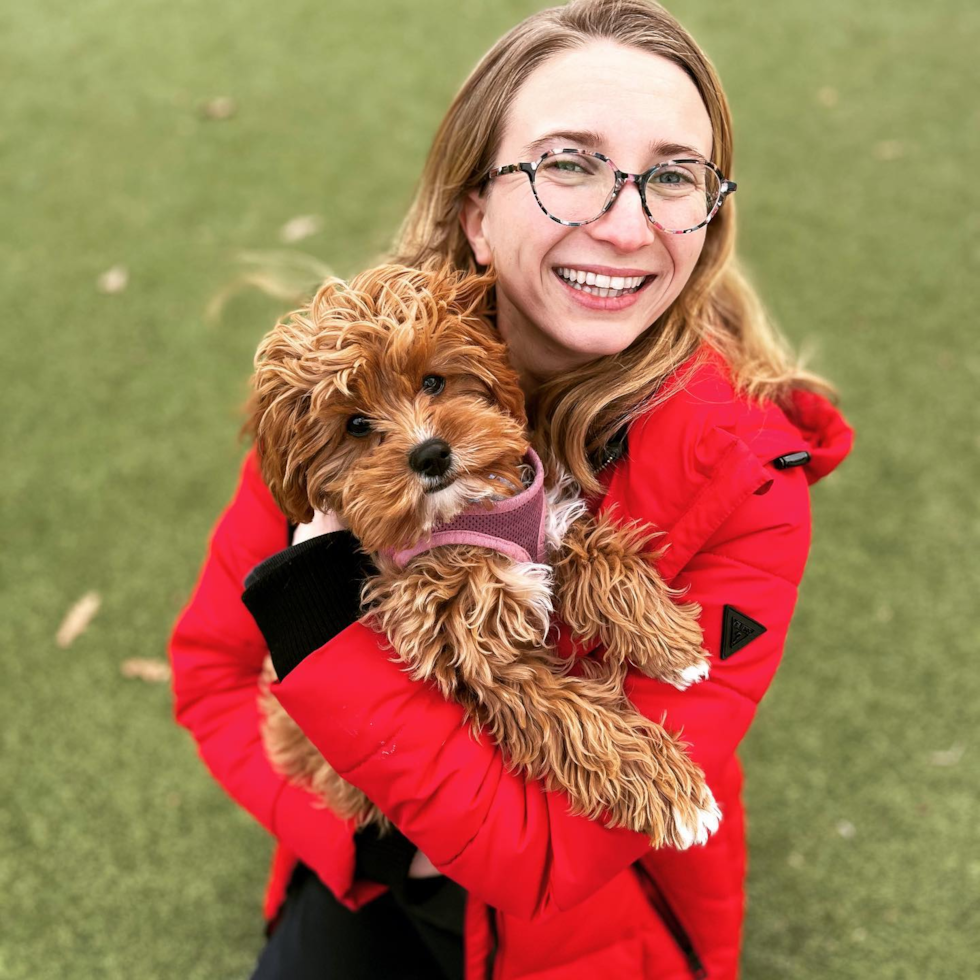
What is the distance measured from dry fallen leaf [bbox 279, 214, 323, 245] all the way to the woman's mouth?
3861 millimetres

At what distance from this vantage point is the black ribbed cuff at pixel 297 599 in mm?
1951

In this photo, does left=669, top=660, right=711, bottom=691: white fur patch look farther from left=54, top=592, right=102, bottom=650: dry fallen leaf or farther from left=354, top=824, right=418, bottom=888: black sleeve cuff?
left=54, top=592, right=102, bottom=650: dry fallen leaf

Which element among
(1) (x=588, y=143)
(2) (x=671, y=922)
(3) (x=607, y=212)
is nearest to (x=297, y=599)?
(3) (x=607, y=212)

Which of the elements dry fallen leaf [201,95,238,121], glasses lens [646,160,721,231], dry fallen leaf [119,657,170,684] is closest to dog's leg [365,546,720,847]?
glasses lens [646,160,721,231]

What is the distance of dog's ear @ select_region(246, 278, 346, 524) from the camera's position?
5.89 feet

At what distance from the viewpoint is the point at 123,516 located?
424cm

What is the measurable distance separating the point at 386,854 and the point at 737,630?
1.14m

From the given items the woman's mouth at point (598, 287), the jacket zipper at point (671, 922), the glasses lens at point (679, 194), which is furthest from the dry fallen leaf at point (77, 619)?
the glasses lens at point (679, 194)

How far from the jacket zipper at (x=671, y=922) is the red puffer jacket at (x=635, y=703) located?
35 millimetres

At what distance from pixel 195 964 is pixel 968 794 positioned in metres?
2.93

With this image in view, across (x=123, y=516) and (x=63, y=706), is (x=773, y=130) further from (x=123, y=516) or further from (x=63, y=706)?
(x=63, y=706)

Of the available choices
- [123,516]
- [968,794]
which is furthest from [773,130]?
[123,516]

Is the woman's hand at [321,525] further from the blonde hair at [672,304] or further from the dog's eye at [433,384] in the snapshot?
the blonde hair at [672,304]

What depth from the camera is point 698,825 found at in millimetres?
1934
